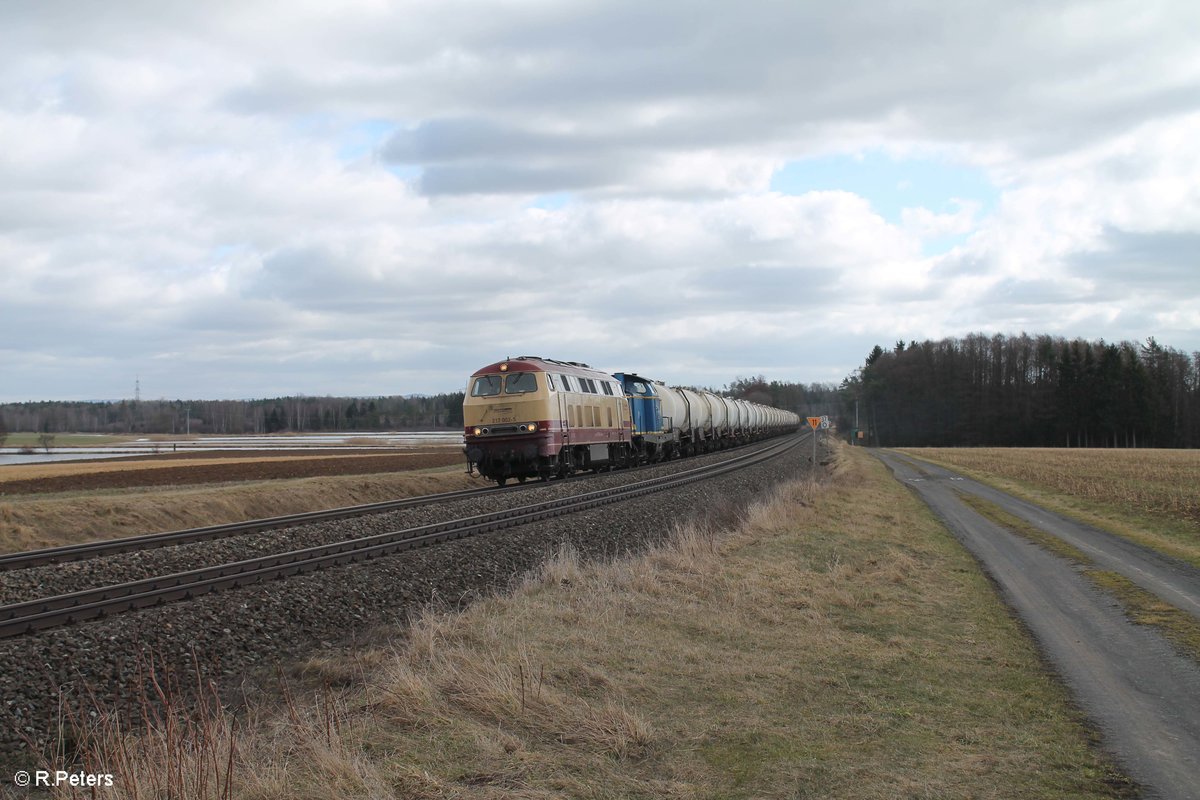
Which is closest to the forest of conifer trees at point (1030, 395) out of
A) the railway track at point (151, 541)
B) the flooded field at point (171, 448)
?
the flooded field at point (171, 448)

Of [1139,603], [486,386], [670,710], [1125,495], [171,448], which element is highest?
[486,386]

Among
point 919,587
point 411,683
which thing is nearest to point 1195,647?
point 919,587

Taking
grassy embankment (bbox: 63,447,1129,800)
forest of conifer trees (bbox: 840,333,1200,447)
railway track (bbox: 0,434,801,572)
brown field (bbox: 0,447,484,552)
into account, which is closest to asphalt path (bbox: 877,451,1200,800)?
grassy embankment (bbox: 63,447,1129,800)

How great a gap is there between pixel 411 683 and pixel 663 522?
13801 mm

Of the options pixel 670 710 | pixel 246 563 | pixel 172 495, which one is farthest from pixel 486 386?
pixel 670 710

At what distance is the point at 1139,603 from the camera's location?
12.5m

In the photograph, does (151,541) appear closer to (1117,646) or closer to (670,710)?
(670,710)

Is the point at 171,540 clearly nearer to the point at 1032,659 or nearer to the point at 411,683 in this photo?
the point at 411,683

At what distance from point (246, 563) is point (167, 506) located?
1166 centimetres

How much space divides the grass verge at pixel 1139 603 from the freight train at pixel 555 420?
44.8ft

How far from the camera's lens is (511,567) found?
49.4 ft

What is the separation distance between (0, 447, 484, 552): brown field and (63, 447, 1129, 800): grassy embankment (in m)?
13.8

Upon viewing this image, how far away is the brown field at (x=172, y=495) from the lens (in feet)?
67.8

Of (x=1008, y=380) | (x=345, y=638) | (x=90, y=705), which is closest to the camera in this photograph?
(x=90, y=705)
